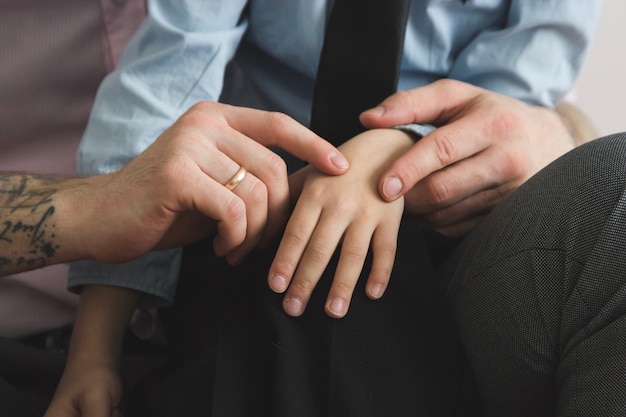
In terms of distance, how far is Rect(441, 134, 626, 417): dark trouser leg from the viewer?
51cm

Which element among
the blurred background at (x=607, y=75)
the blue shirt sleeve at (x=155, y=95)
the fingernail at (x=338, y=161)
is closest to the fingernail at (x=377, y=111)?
the fingernail at (x=338, y=161)

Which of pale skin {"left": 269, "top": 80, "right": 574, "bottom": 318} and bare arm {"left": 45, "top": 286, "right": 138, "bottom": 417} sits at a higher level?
pale skin {"left": 269, "top": 80, "right": 574, "bottom": 318}

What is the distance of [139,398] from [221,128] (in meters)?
0.30

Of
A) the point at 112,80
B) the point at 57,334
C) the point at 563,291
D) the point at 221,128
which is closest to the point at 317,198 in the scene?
the point at 221,128

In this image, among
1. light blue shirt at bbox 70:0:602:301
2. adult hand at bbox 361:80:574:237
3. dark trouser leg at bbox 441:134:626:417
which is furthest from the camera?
light blue shirt at bbox 70:0:602:301

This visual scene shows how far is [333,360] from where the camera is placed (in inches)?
23.3

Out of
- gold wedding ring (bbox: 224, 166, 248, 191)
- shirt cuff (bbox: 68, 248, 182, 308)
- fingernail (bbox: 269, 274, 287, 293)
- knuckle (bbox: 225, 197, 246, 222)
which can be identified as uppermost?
gold wedding ring (bbox: 224, 166, 248, 191)

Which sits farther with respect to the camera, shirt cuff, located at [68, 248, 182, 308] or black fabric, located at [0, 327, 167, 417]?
shirt cuff, located at [68, 248, 182, 308]

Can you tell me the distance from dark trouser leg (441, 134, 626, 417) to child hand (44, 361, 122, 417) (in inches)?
14.1

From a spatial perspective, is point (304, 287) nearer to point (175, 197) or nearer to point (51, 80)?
point (175, 197)

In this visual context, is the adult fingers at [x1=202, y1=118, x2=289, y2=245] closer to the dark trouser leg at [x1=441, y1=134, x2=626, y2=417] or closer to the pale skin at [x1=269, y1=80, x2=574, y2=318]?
the pale skin at [x1=269, y1=80, x2=574, y2=318]

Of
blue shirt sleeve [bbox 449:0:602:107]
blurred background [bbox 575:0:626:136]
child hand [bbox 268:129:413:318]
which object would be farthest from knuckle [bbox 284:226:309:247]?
blurred background [bbox 575:0:626:136]

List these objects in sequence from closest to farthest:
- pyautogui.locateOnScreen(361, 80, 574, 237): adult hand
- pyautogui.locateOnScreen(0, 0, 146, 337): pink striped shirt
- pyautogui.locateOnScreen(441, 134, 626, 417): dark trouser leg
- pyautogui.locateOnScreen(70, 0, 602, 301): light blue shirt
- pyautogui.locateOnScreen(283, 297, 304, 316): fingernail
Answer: pyautogui.locateOnScreen(441, 134, 626, 417): dark trouser leg, pyautogui.locateOnScreen(283, 297, 304, 316): fingernail, pyautogui.locateOnScreen(361, 80, 574, 237): adult hand, pyautogui.locateOnScreen(70, 0, 602, 301): light blue shirt, pyautogui.locateOnScreen(0, 0, 146, 337): pink striped shirt

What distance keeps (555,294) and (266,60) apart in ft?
1.76
